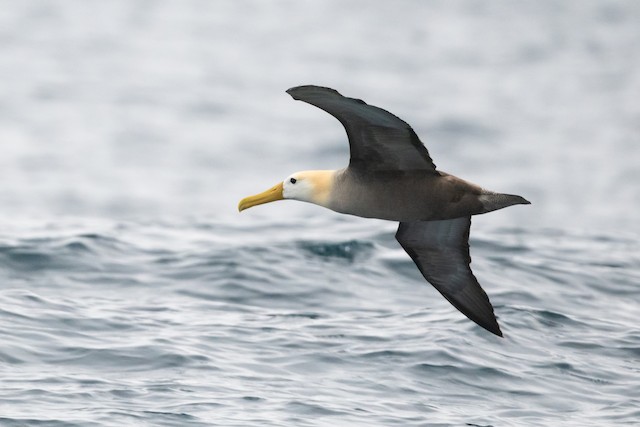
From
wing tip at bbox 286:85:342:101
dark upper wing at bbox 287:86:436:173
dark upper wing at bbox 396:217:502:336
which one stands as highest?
wing tip at bbox 286:85:342:101

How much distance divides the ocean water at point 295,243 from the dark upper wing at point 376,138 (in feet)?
6.63

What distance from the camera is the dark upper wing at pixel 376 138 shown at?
10.7 metres

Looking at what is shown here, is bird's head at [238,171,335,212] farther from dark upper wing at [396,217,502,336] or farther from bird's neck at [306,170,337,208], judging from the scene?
dark upper wing at [396,217,502,336]

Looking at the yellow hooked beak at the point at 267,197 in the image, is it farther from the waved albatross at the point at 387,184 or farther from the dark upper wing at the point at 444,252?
the dark upper wing at the point at 444,252

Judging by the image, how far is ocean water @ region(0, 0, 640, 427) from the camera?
40.7 feet

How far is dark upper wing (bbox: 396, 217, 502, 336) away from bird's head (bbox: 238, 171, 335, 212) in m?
1.46

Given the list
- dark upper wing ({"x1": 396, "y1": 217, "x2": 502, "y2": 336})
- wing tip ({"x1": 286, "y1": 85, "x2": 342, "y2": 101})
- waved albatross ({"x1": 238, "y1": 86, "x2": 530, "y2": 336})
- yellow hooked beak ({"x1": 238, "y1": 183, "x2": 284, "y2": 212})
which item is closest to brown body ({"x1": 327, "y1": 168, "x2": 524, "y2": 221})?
waved albatross ({"x1": 238, "y1": 86, "x2": 530, "y2": 336})

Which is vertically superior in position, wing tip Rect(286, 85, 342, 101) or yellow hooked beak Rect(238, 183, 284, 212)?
wing tip Rect(286, 85, 342, 101)

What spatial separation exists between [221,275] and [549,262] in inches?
163

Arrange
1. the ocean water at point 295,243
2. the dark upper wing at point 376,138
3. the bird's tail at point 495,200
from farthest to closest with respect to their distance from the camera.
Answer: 1. the ocean water at point 295,243
2. the bird's tail at point 495,200
3. the dark upper wing at point 376,138

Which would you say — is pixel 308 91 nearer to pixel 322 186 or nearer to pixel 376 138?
pixel 376 138

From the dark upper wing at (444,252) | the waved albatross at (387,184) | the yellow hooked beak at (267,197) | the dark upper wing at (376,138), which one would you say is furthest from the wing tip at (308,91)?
the dark upper wing at (444,252)

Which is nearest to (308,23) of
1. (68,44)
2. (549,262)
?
(68,44)

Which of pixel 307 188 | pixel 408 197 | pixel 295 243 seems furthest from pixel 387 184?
pixel 295 243
